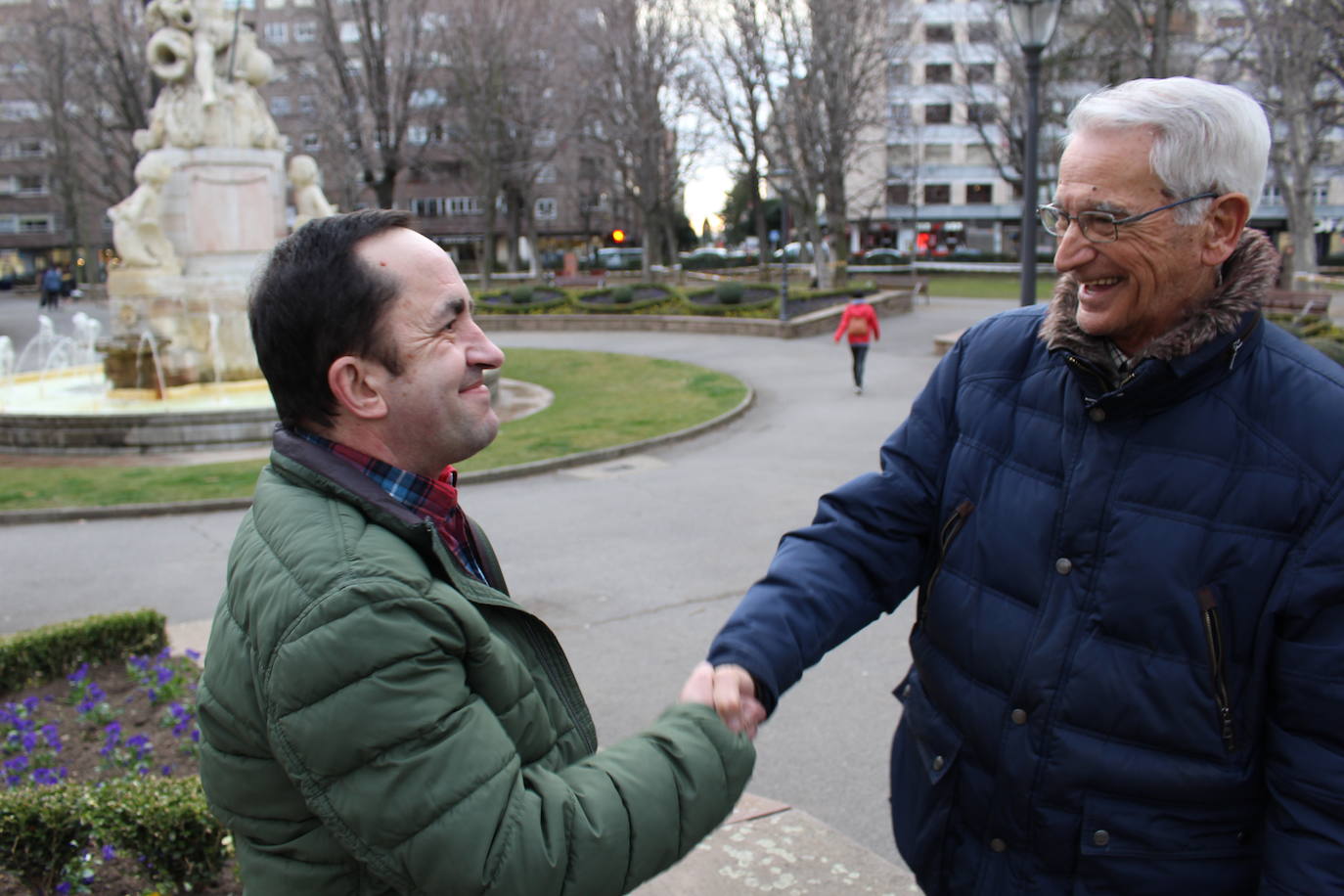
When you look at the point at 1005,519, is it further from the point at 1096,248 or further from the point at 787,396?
the point at 787,396

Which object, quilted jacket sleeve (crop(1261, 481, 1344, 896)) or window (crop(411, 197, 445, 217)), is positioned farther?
window (crop(411, 197, 445, 217))

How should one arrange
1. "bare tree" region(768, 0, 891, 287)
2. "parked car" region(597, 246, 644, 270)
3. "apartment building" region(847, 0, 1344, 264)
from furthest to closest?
"parked car" region(597, 246, 644, 270)
"apartment building" region(847, 0, 1344, 264)
"bare tree" region(768, 0, 891, 287)

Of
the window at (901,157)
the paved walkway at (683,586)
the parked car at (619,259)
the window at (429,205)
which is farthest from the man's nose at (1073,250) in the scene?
the window at (429,205)

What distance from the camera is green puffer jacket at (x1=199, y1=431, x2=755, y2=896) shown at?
1.47 meters

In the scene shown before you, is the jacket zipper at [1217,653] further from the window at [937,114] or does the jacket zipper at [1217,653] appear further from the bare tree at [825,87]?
the window at [937,114]

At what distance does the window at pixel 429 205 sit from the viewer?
77.7m

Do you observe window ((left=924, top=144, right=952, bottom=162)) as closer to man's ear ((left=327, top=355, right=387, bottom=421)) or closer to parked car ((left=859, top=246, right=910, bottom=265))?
parked car ((left=859, top=246, right=910, bottom=265))

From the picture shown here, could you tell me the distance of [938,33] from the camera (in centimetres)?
5759

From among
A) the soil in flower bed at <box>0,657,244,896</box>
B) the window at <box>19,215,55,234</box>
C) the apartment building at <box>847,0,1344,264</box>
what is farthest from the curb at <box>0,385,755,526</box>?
the window at <box>19,215,55,234</box>

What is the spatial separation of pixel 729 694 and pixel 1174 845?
821 millimetres

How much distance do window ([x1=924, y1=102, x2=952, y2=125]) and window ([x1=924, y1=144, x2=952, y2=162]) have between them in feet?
7.02

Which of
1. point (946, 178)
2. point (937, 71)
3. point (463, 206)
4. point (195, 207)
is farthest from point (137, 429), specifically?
point (463, 206)

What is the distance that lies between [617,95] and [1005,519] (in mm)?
44955

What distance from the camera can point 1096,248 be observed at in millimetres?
2018
